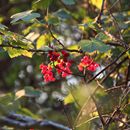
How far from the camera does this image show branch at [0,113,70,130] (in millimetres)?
2799

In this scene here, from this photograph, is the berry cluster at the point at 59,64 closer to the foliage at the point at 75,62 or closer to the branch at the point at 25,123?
the foliage at the point at 75,62

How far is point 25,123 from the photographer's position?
2.84m

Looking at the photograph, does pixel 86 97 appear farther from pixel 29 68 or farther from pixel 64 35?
pixel 29 68

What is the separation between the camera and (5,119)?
288cm

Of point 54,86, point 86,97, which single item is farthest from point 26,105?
point 86,97

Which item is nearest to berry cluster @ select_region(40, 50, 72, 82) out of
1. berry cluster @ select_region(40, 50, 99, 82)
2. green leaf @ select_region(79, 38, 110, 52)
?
berry cluster @ select_region(40, 50, 99, 82)

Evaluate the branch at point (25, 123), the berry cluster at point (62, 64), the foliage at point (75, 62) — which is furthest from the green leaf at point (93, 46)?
the branch at point (25, 123)

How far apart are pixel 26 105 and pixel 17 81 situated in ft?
3.16

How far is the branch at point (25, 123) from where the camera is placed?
2.80 metres

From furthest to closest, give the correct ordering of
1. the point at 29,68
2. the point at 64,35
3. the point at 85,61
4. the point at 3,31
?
the point at 29,68 → the point at 64,35 → the point at 85,61 → the point at 3,31

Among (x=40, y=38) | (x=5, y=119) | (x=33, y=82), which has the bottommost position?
(x=5, y=119)

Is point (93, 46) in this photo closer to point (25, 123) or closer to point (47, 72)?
point (47, 72)

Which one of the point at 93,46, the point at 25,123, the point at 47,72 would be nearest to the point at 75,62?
the point at 47,72

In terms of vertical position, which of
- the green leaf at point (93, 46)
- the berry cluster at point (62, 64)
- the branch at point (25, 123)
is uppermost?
the branch at point (25, 123)
